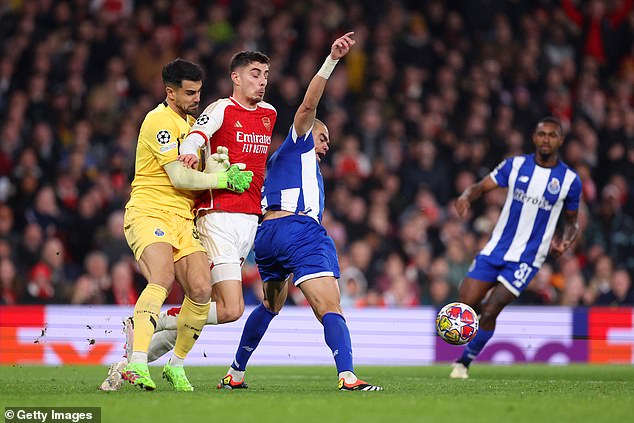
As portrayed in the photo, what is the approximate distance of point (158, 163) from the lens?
795 cm

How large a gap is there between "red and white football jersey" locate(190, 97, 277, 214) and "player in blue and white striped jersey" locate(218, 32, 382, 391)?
0.45ft

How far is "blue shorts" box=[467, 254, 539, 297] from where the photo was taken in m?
10.8

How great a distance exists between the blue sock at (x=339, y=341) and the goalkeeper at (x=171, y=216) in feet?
2.99

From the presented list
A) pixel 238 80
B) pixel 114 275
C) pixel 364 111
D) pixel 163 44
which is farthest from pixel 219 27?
pixel 238 80

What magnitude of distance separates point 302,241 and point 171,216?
973mm

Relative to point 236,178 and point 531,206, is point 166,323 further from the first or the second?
point 531,206

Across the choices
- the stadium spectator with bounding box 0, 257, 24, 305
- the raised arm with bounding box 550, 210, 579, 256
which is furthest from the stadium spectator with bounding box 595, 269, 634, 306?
the stadium spectator with bounding box 0, 257, 24, 305

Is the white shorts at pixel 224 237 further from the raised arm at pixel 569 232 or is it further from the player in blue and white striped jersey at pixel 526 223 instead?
the raised arm at pixel 569 232

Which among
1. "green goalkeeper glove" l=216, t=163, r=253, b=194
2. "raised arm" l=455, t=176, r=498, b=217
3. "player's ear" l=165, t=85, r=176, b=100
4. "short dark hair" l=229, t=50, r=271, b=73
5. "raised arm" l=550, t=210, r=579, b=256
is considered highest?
"short dark hair" l=229, t=50, r=271, b=73

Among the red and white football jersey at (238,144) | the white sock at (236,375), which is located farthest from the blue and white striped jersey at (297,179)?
the white sock at (236,375)

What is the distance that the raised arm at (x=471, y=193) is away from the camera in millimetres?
10680

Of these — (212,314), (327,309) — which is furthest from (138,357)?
(327,309)

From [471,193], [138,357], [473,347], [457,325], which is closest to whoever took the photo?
[138,357]

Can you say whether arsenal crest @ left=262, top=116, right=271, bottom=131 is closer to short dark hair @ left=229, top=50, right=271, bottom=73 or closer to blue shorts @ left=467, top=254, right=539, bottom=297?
short dark hair @ left=229, top=50, right=271, bottom=73
